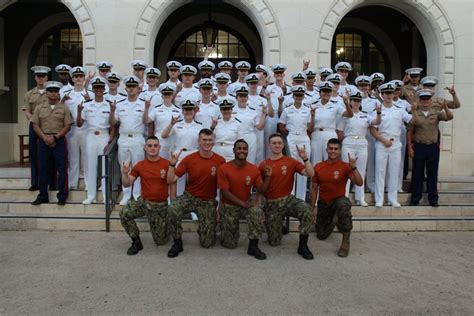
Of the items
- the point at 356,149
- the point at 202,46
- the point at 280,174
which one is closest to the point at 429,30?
the point at 356,149

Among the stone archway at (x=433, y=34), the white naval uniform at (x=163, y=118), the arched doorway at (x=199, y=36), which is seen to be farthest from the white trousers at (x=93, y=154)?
the arched doorway at (x=199, y=36)

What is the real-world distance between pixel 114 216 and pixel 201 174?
1.70 metres

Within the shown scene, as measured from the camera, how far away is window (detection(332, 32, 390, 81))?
1209 cm

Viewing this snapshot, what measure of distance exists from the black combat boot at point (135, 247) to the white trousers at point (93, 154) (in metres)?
1.67

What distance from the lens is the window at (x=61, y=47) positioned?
11750 mm

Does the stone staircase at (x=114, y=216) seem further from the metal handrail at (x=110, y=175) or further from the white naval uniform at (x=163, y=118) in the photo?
the white naval uniform at (x=163, y=118)

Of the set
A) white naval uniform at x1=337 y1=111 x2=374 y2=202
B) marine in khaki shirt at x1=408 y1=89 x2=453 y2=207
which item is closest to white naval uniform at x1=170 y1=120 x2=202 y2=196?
white naval uniform at x1=337 y1=111 x2=374 y2=202

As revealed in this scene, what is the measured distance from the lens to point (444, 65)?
9.16 metres

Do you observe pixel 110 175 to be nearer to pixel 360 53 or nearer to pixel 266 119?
pixel 266 119

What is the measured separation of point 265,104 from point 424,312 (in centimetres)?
368

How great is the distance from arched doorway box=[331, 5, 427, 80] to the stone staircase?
19.6ft

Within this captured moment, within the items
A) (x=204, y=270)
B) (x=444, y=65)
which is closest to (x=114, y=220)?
(x=204, y=270)

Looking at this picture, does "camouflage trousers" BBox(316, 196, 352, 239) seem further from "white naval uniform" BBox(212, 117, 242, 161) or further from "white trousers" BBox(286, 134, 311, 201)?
"white naval uniform" BBox(212, 117, 242, 161)

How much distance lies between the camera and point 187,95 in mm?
6645
